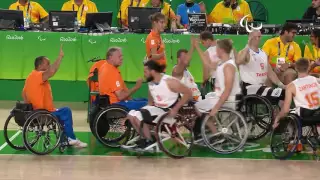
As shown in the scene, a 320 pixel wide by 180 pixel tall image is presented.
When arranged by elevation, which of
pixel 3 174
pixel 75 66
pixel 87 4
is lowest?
pixel 3 174

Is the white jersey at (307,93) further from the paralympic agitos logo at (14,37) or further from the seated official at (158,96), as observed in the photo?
the paralympic agitos logo at (14,37)

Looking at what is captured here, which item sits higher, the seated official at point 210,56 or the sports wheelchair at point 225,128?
the seated official at point 210,56

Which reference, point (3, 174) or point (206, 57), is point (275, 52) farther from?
point (3, 174)

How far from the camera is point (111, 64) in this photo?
7941mm

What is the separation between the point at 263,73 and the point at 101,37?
2.61 metres

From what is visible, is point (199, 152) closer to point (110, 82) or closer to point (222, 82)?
point (222, 82)

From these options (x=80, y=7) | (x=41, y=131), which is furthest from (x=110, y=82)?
(x=80, y=7)

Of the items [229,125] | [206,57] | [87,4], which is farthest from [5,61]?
[229,125]

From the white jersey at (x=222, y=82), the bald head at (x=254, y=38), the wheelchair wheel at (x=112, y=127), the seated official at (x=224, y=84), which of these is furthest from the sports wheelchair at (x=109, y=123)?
the bald head at (x=254, y=38)

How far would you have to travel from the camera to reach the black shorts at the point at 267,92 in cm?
827

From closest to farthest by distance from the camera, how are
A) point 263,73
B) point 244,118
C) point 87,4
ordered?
point 244,118, point 263,73, point 87,4

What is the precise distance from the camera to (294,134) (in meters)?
7.42

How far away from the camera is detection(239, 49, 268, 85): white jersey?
27.6 feet

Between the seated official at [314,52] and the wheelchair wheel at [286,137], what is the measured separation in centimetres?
151
